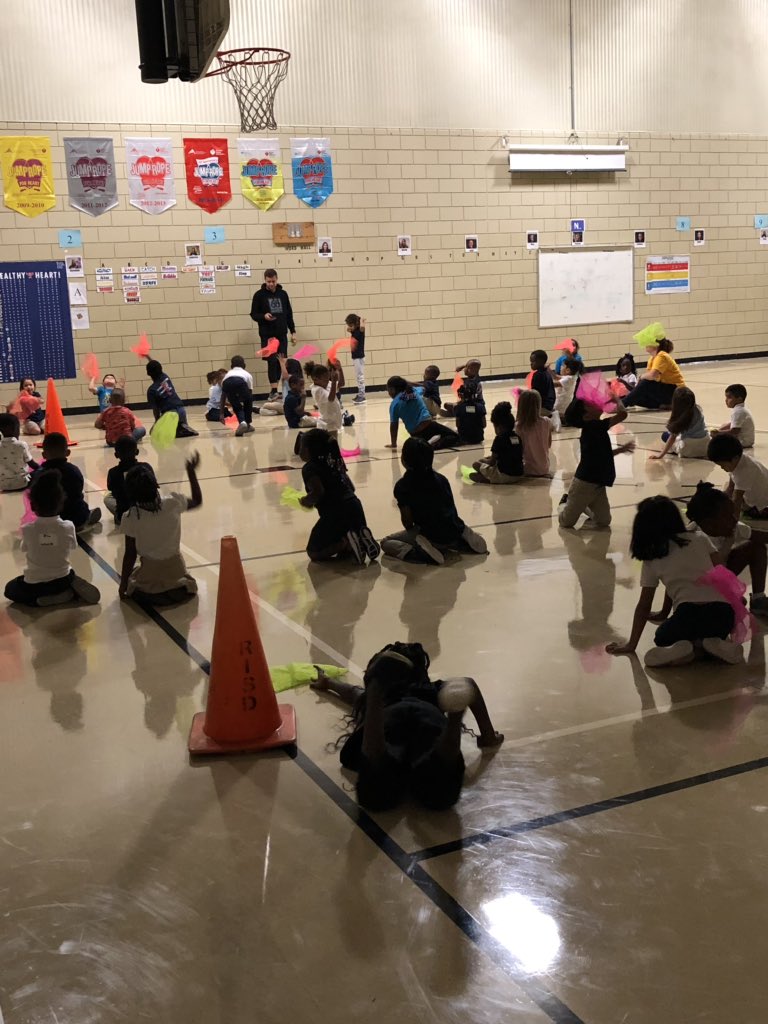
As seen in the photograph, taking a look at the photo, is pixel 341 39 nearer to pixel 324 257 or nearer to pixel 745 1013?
pixel 324 257

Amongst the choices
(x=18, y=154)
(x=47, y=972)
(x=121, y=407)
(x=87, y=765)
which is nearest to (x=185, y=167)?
(x=18, y=154)

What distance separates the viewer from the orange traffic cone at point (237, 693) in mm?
3676

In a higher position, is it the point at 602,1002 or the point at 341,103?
the point at 341,103

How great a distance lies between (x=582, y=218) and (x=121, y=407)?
409 inches

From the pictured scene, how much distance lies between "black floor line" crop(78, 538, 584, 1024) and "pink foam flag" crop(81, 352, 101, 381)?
36.6ft

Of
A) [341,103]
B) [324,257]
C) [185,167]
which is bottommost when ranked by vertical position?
[324,257]

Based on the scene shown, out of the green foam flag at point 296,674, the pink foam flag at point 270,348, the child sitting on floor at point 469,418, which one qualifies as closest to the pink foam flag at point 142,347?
the pink foam flag at point 270,348

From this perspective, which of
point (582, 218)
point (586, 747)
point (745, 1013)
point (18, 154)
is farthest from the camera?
point (582, 218)

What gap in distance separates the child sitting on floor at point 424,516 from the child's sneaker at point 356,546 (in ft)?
0.66

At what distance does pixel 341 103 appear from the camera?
15.7m

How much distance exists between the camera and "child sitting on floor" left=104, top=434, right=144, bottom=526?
251 inches

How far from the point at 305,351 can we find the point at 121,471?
8.44m

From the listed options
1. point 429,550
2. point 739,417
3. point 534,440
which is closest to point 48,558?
point 429,550

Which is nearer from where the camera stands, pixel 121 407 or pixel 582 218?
pixel 121 407
